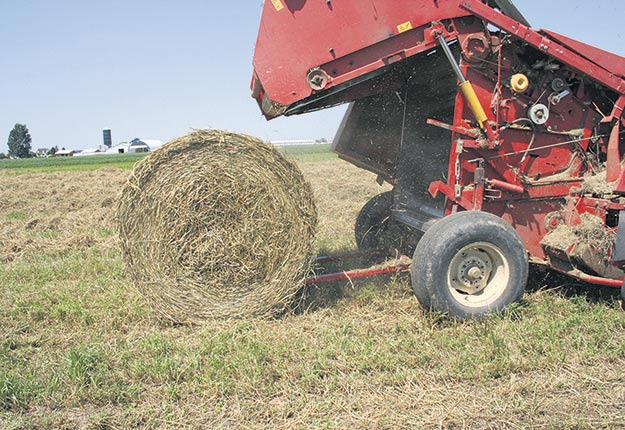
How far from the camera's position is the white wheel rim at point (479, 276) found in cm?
517

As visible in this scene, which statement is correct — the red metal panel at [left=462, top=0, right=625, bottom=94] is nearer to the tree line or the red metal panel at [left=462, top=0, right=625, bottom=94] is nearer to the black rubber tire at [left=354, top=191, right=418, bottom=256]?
the black rubber tire at [left=354, top=191, right=418, bottom=256]

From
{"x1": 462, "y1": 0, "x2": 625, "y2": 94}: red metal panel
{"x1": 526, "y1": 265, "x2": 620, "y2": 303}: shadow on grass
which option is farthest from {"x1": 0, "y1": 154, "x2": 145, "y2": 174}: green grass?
{"x1": 462, "y1": 0, "x2": 625, "y2": 94}: red metal panel

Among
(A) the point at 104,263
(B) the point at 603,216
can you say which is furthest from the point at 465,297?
(A) the point at 104,263

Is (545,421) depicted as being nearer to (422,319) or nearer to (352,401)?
(352,401)

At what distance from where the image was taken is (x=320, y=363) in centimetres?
→ 418

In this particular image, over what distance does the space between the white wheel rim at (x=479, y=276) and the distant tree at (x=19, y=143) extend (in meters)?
103

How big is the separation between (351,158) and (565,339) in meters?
3.79

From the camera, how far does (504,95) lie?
5508 mm

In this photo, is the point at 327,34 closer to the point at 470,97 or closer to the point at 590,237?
the point at 470,97

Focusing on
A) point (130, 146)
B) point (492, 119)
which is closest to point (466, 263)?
point (492, 119)

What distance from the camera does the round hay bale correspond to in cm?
514

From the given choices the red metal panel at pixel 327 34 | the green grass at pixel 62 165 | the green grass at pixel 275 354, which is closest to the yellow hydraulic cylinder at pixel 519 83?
the red metal panel at pixel 327 34

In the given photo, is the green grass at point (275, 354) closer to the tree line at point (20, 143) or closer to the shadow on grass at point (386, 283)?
the shadow on grass at point (386, 283)

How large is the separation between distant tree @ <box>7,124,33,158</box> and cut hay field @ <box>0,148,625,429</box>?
101 metres
